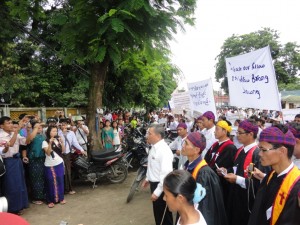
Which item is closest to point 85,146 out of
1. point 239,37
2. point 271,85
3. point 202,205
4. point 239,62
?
point 239,62

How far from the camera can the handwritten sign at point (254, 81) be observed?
15.3 feet

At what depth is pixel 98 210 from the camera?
568 cm

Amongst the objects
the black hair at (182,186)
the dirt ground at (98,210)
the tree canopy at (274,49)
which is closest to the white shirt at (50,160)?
the dirt ground at (98,210)

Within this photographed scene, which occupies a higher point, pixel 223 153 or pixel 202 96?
pixel 202 96

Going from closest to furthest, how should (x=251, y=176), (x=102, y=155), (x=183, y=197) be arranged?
(x=183, y=197) → (x=251, y=176) → (x=102, y=155)

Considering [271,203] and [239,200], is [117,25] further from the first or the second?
[271,203]

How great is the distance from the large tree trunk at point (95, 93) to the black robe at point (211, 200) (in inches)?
208

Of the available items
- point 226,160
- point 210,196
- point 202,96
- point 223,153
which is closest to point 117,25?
point 202,96

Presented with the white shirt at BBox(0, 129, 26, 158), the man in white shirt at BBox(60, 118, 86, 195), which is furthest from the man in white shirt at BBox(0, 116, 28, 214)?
the man in white shirt at BBox(60, 118, 86, 195)

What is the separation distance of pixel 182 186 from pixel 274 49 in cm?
3798

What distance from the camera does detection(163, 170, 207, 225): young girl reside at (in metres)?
1.99

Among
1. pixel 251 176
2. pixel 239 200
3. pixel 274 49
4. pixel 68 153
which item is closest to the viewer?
pixel 251 176

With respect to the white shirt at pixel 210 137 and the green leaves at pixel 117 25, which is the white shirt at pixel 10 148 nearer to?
the green leaves at pixel 117 25

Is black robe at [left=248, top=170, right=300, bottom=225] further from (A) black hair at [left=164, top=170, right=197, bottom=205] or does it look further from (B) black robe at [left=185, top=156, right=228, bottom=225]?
(A) black hair at [left=164, top=170, right=197, bottom=205]
